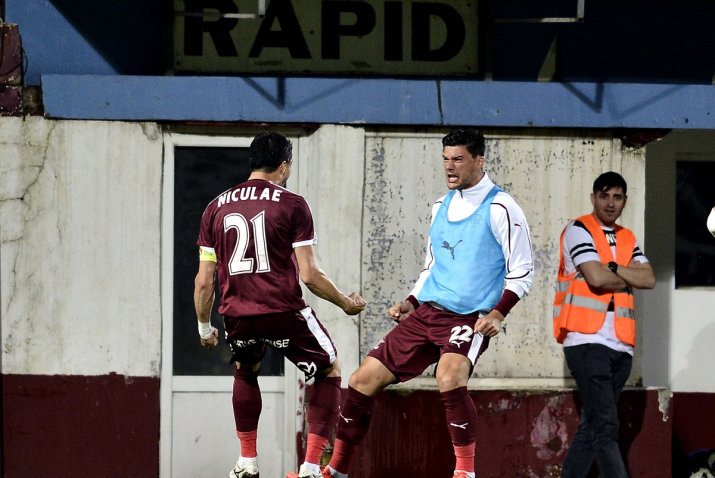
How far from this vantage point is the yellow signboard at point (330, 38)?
9.98 meters

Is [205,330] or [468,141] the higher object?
[468,141]

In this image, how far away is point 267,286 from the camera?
25.8ft

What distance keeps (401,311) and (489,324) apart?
613 mm

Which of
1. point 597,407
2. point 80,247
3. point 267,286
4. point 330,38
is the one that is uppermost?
point 330,38

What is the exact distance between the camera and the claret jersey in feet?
25.8

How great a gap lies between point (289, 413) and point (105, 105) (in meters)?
2.44

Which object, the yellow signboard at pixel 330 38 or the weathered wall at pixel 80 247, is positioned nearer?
Answer: the weathered wall at pixel 80 247

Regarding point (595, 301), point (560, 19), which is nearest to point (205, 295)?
point (595, 301)

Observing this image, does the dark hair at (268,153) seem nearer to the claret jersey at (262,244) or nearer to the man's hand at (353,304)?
the claret jersey at (262,244)

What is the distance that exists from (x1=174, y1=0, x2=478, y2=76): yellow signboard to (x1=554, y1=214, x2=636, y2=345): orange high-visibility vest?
1766 millimetres

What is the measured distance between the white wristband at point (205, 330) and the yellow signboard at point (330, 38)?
2429mm

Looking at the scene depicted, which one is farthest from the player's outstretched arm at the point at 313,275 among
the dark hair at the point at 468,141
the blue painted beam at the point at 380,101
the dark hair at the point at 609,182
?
the dark hair at the point at 609,182

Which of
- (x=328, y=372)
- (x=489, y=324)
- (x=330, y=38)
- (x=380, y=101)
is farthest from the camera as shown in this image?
(x=330, y=38)

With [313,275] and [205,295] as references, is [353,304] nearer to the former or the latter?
[313,275]
